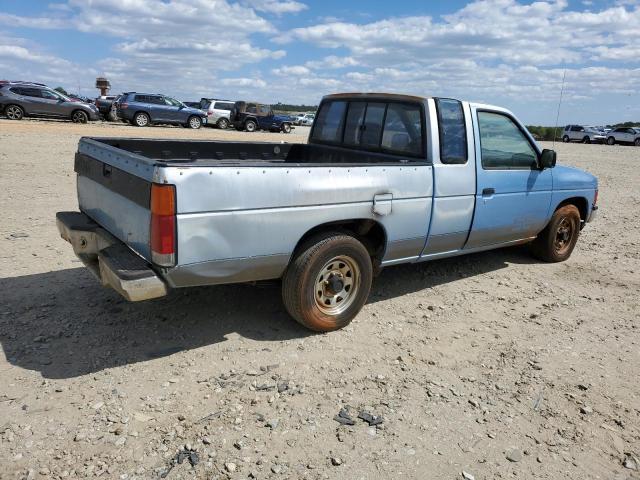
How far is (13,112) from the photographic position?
22.5 m

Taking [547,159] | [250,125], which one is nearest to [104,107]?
[250,125]

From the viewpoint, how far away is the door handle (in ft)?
13.2

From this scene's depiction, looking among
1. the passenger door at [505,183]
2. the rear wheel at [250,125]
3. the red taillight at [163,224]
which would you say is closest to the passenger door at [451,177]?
the passenger door at [505,183]

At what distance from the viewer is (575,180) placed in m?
6.09

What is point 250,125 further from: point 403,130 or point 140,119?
point 403,130

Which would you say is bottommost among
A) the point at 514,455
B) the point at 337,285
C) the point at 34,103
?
the point at 514,455

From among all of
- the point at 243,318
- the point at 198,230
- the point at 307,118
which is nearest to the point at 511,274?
the point at 243,318

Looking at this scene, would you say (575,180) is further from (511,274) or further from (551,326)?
(551,326)

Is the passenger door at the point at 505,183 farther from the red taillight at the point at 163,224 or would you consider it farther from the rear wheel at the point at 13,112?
the rear wheel at the point at 13,112

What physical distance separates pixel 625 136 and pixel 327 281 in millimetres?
45522

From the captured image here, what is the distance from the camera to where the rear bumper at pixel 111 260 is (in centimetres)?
313

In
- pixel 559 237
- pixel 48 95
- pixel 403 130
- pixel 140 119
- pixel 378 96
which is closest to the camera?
pixel 403 130

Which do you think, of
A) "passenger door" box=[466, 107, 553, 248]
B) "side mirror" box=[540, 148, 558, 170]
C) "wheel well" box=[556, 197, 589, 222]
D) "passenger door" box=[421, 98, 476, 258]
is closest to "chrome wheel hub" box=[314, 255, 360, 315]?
"passenger door" box=[421, 98, 476, 258]

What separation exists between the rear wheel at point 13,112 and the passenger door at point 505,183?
2337 cm
